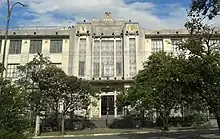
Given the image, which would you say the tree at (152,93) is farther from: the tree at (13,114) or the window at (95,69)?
the tree at (13,114)

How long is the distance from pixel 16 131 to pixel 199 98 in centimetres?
1124

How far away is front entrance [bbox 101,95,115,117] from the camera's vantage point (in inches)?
1805

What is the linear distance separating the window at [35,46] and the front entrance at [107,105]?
13.0 m

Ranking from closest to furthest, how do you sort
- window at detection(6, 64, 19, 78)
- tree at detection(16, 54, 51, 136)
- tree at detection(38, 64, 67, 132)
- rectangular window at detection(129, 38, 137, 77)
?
1. tree at detection(16, 54, 51, 136)
2. tree at detection(38, 64, 67, 132)
3. rectangular window at detection(129, 38, 137, 77)
4. window at detection(6, 64, 19, 78)

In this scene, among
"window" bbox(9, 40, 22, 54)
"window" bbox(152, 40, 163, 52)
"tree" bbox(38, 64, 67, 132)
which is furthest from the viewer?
"window" bbox(152, 40, 163, 52)

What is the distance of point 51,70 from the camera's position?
105ft

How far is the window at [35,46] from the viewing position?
4834cm

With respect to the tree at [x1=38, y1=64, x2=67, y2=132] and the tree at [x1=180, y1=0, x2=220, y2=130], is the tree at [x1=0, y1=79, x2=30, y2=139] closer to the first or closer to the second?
the tree at [x1=180, y1=0, x2=220, y2=130]

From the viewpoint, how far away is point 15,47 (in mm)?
48469

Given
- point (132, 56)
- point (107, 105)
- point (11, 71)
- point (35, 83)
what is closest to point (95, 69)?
point (107, 105)

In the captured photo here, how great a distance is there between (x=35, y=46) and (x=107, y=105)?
15.1 m

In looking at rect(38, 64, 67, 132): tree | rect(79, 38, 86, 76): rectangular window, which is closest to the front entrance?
rect(79, 38, 86, 76): rectangular window

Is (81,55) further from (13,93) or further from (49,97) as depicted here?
(13,93)

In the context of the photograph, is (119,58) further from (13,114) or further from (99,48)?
(13,114)
